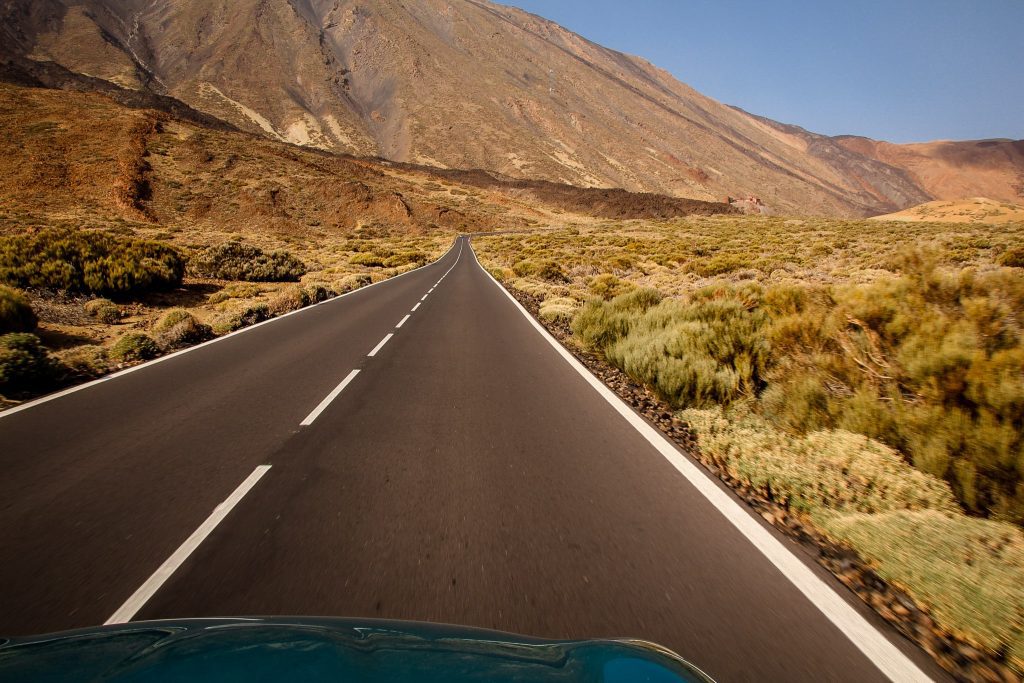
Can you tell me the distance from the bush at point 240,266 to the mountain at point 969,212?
6276 cm

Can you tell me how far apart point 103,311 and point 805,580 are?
15.3 metres

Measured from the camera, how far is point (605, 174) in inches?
6481

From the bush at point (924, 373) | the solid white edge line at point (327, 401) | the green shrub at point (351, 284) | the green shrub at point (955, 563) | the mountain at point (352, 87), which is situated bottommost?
the green shrub at point (351, 284)

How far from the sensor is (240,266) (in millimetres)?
22375

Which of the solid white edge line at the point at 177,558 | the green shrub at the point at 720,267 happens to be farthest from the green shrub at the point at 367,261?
the solid white edge line at the point at 177,558

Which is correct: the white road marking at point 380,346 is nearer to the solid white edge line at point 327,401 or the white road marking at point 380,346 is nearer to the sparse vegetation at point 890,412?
the solid white edge line at point 327,401

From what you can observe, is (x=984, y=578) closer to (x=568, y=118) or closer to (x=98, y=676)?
(x=98, y=676)

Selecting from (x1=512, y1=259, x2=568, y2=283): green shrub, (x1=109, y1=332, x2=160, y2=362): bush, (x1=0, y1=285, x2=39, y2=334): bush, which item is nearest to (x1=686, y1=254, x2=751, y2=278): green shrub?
(x1=512, y1=259, x2=568, y2=283): green shrub

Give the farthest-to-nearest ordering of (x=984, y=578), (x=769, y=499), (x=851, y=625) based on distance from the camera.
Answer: (x=769, y=499) → (x=984, y=578) → (x=851, y=625)

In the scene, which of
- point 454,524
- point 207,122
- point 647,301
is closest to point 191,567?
point 454,524

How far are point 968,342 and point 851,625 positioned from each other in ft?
11.5

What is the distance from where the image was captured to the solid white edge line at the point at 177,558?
238cm

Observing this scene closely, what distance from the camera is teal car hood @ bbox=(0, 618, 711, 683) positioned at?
4.15 feet

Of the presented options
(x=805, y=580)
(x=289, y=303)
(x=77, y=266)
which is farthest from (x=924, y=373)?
(x=77, y=266)
